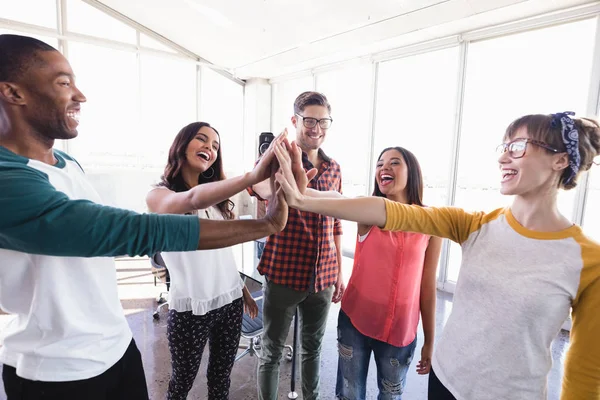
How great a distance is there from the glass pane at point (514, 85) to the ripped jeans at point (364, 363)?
194cm

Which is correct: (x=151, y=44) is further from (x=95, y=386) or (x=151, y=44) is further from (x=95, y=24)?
(x=95, y=386)

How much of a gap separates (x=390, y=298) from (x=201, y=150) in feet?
3.50

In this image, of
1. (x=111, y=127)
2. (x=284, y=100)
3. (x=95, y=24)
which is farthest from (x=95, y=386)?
(x=284, y=100)

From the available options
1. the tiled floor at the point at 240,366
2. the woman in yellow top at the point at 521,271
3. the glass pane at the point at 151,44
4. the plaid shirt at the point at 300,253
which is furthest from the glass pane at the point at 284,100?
the woman in yellow top at the point at 521,271

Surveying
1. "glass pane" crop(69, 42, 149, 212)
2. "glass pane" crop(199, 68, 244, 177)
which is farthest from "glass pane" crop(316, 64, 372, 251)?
"glass pane" crop(69, 42, 149, 212)

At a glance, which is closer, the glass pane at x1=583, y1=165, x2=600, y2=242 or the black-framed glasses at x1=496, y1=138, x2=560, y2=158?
the black-framed glasses at x1=496, y1=138, x2=560, y2=158

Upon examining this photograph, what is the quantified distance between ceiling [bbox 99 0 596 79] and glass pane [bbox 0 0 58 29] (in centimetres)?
72

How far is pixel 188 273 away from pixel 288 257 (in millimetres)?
476

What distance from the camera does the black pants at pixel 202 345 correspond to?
1.32 metres

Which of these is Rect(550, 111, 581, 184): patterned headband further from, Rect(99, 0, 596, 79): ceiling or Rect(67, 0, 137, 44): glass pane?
Rect(67, 0, 137, 44): glass pane

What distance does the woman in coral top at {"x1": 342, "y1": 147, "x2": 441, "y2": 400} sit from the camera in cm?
134

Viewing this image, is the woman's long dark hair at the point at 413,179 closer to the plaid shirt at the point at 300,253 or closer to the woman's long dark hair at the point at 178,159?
the plaid shirt at the point at 300,253

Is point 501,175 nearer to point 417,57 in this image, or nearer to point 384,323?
point 384,323

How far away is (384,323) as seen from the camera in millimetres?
1333
